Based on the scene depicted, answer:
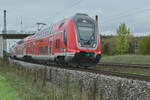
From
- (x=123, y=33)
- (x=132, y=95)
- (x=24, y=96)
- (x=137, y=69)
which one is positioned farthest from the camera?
(x=123, y=33)

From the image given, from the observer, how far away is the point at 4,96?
731 cm

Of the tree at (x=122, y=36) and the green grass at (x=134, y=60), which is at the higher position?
the tree at (x=122, y=36)

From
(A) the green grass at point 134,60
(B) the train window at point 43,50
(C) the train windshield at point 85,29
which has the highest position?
(C) the train windshield at point 85,29

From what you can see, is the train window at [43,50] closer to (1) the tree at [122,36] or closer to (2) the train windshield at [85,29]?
(2) the train windshield at [85,29]

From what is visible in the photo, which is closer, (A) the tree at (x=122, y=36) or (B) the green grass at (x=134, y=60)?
(B) the green grass at (x=134, y=60)

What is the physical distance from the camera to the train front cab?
11859mm

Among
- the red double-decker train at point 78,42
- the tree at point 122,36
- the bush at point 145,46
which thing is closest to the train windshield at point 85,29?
the red double-decker train at point 78,42

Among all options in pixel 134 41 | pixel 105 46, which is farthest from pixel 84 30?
pixel 134 41

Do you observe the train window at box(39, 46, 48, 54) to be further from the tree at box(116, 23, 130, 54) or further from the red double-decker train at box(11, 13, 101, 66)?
the tree at box(116, 23, 130, 54)

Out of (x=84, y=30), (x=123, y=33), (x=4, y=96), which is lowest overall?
(x=4, y=96)

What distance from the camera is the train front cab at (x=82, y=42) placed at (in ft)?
38.9

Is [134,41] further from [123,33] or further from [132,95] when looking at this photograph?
[132,95]

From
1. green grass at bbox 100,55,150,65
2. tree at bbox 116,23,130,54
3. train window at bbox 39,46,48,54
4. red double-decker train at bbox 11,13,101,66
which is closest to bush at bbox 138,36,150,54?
tree at bbox 116,23,130,54

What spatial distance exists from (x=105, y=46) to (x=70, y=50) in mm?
45094
